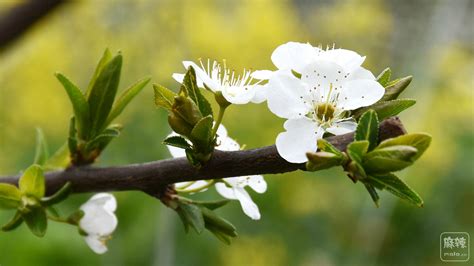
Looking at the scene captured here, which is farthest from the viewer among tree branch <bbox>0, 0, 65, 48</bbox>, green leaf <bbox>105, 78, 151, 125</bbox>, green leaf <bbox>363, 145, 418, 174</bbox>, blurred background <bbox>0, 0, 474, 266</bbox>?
blurred background <bbox>0, 0, 474, 266</bbox>

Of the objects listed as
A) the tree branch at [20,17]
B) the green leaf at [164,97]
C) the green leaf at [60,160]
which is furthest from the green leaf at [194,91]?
the tree branch at [20,17]

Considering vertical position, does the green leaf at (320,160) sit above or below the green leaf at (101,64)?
above

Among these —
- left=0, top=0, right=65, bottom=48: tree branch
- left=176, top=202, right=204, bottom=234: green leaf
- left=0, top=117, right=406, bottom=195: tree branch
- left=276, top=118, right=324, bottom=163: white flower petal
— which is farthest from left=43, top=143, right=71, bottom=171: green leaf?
left=0, top=0, right=65, bottom=48: tree branch

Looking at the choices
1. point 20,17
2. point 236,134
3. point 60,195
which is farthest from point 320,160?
point 236,134

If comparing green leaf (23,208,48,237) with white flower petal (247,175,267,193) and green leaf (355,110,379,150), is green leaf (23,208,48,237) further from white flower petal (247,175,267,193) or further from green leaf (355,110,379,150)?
green leaf (355,110,379,150)

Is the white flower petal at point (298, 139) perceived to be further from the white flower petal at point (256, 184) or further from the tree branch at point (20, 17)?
the tree branch at point (20, 17)

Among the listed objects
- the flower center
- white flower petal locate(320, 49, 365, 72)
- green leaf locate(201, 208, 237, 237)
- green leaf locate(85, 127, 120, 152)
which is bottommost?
green leaf locate(201, 208, 237, 237)
